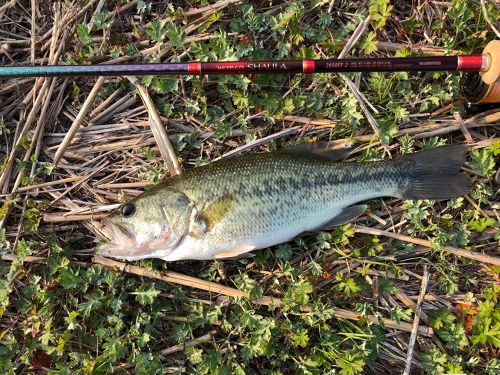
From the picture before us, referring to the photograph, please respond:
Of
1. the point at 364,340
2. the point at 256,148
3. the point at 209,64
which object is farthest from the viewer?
the point at 256,148

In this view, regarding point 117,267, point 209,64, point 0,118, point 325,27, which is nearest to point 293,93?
point 325,27

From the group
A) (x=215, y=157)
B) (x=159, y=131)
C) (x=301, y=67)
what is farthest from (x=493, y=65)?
(x=159, y=131)

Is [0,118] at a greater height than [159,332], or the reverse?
[0,118]

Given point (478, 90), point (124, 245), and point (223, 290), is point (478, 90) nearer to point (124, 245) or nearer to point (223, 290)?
point (223, 290)

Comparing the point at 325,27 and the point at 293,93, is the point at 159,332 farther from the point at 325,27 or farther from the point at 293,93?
the point at 325,27

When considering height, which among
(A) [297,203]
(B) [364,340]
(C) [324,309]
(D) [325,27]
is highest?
(D) [325,27]

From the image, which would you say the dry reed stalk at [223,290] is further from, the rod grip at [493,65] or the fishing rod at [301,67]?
the rod grip at [493,65]

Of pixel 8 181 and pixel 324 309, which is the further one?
pixel 8 181

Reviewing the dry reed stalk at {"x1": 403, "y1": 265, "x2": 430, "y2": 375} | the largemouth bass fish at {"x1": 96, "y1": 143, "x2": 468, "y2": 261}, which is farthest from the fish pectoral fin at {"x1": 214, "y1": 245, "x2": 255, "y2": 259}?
the dry reed stalk at {"x1": 403, "y1": 265, "x2": 430, "y2": 375}
